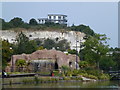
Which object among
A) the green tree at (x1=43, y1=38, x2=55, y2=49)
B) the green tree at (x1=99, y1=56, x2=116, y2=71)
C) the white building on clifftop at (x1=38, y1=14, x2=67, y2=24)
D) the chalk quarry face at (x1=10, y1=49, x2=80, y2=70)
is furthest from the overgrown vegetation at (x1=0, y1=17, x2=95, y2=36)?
the chalk quarry face at (x1=10, y1=49, x2=80, y2=70)

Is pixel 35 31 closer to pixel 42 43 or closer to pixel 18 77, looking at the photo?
pixel 42 43

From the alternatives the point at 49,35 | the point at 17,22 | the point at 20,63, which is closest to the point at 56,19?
the point at 17,22

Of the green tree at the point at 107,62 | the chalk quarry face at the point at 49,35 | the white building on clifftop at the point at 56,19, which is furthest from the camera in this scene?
the white building on clifftop at the point at 56,19

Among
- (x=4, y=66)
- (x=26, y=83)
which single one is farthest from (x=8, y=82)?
(x=4, y=66)

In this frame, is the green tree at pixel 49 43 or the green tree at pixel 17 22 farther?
the green tree at pixel 17 22

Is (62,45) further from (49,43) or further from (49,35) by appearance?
(49,35)

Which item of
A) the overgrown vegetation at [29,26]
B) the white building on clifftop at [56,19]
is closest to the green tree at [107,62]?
the overgrown vegetation at [29,26]

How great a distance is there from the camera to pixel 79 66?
4556 centimetres

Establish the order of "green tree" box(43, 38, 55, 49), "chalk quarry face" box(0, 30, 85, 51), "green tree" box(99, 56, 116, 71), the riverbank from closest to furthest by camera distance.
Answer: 1. the riverbank
2. "green tree" box(99, 56, 116, 71)
3. "green tree" box(43, 38, 55, 49)
4. "chalk quarry face" box(0, 30, 85, 51)

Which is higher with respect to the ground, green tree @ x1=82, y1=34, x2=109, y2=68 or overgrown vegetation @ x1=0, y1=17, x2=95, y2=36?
overgrown vegetation @ x1=0, y1=17, x2=95, y2=36

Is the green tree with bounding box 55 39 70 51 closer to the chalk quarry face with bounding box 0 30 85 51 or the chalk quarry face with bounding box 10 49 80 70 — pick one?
the chalk quarry face with bounding box 0 30 85 51

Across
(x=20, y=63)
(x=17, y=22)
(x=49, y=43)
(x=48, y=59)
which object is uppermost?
(x=17, y=22)

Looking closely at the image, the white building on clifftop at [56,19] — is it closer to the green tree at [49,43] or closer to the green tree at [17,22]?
the green tree at [17,22]

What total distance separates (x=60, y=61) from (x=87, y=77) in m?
4.63
